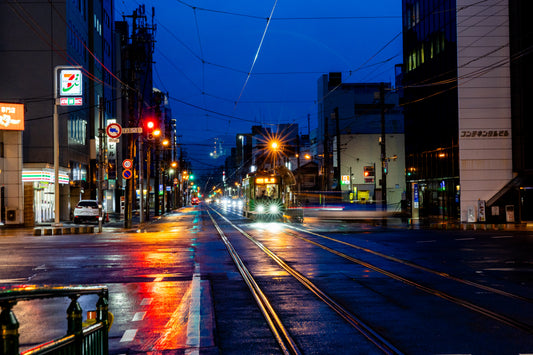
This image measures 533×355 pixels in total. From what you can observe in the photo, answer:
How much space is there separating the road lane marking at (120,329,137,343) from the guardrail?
2.77 meters

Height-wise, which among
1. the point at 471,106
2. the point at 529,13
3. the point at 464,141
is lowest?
the point at 464,141

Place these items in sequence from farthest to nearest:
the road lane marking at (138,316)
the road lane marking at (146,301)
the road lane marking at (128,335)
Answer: the road lane marking at (146,301) < the road lane marking at (138,316) < the road lane marking at (128,335)

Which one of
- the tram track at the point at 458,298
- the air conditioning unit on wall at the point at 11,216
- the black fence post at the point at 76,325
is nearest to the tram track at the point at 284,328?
the tram track at the point at 458,298

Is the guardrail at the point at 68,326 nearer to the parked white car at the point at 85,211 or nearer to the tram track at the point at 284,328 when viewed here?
the tram track at the point at 284,328

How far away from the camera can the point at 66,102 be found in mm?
32281

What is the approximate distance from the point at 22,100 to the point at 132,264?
103ft

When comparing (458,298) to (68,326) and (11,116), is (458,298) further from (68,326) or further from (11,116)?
(11,116)

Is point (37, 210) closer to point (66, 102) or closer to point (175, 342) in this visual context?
point (66, 102)

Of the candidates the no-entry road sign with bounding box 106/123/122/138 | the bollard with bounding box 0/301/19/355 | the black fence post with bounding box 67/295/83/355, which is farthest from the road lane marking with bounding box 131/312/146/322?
the no-entry road sign with bounding box 106/123/122/138

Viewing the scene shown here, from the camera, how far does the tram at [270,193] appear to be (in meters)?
41.8

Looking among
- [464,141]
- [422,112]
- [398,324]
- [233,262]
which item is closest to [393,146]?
[422,112]

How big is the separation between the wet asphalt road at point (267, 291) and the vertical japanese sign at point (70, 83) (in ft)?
47.4

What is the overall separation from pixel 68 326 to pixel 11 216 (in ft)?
125

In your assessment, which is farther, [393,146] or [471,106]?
[393,146]
